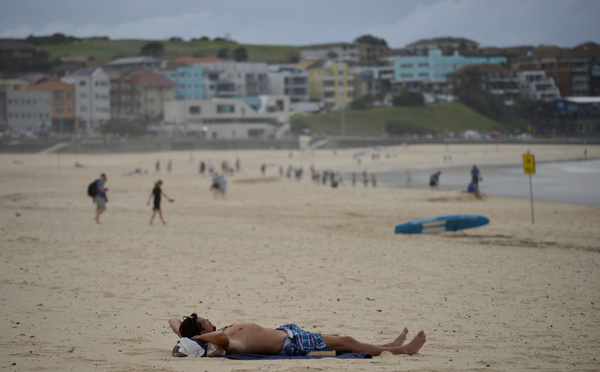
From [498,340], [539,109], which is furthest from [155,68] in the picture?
[498,340]

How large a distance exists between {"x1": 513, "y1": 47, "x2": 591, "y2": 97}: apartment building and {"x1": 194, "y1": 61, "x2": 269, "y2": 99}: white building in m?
47.4

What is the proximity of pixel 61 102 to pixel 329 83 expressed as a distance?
165ft

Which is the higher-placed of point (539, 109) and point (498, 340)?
point (539, 109)

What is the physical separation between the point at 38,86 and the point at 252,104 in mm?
35597

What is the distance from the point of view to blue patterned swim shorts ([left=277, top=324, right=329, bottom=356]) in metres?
6.16

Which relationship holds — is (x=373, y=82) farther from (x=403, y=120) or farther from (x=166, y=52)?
(x=166, y=52)

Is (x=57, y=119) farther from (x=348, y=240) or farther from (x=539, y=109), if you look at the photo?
(x=348, y=240)

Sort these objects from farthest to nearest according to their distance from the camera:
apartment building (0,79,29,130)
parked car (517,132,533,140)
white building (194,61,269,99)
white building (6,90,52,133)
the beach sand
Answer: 1. white building (194,61,269,99)
2. white building (6,90,52,133)
3. apartment building (0,79,29,130)
4. parked car (517,132,533,140)
5. the beach sand

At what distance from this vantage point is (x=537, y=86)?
105m

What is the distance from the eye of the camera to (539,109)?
9988 centimetres

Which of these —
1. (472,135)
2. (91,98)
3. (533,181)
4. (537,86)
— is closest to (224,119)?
(91,98)

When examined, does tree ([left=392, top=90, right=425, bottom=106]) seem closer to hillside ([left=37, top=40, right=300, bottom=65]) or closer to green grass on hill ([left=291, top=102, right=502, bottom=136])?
green grass on hill ([left=291, top=102, right=502, bottom=136])

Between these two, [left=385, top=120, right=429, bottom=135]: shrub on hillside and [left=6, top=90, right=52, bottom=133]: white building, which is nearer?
[left=6, top=90, right=52, bottom=133]: white building

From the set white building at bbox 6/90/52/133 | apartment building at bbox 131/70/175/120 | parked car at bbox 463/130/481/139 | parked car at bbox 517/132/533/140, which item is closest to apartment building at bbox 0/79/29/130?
white building at bbox 6/90/52/133
